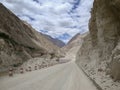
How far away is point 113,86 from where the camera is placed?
36.4 feet

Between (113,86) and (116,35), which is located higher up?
(116,35)

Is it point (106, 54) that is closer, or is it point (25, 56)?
point (106, 54)

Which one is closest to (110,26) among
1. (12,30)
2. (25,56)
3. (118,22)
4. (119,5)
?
(118,22)

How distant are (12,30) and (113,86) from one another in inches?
2654

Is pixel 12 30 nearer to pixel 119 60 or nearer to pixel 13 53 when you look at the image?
pixel 13 53

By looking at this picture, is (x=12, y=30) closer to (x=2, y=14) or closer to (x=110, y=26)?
(x=2, y=14)

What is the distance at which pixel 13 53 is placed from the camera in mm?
59188

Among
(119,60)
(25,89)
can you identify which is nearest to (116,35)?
(119,60)

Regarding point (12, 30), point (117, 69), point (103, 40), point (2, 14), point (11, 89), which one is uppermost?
point (2, 14)

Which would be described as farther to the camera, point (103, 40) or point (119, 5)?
point (103, 40)

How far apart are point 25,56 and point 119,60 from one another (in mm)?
56796

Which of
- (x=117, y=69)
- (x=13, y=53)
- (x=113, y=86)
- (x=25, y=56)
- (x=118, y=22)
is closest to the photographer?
(x=113, y=86)

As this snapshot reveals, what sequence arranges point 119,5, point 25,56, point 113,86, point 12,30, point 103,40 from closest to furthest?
1. point 113,86
2. point 119,5
3. point 103,40
4. point 25,56
5. point 12,30

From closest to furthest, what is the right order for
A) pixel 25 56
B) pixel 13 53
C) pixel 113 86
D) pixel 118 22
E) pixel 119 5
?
pixel 113 86 → pixel 119 5 → pixel 118 22 → pixel 13 53 → pixel 25 56
